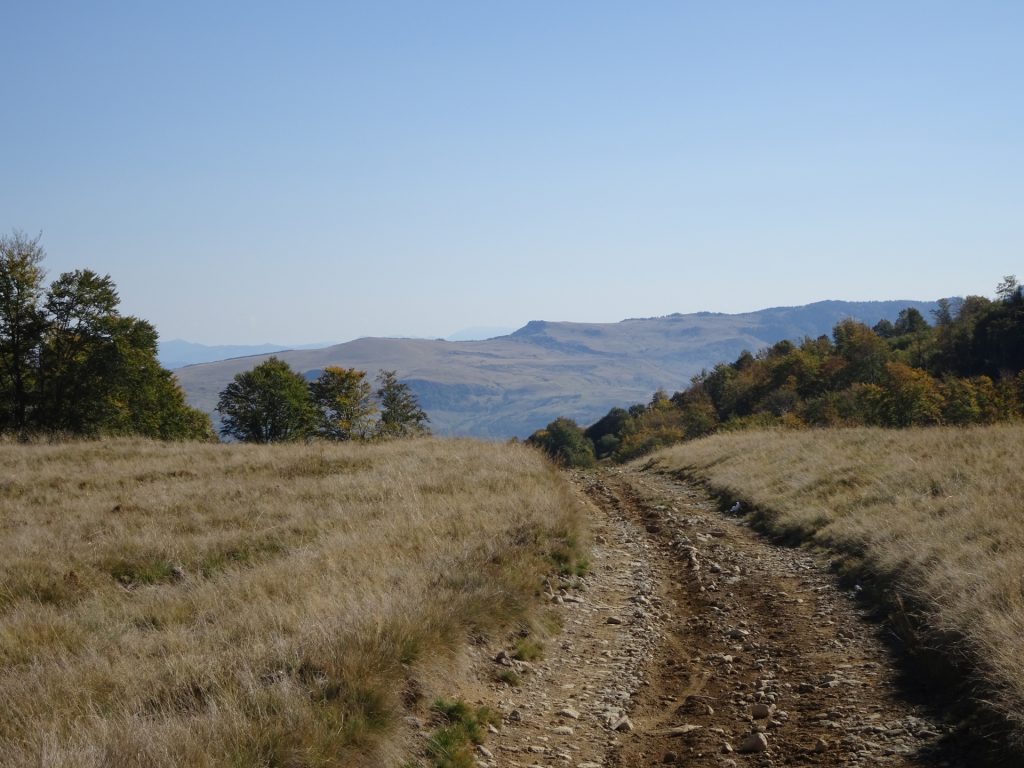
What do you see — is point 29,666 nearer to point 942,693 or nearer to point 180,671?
point 180,671

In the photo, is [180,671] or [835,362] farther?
[835,362]

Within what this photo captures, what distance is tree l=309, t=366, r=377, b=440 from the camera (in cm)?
6184

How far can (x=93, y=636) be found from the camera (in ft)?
24.3

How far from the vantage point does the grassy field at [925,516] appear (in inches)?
280

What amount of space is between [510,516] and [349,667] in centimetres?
711

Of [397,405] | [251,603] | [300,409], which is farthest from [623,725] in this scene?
[397,405]

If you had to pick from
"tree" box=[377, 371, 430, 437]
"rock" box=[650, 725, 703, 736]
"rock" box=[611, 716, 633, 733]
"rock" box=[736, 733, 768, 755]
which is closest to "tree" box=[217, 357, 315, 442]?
"tree" box=[377, 371, 430, 437]

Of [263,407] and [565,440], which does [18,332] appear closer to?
[263,407]

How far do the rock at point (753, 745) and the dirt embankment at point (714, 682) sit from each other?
0.04 ft

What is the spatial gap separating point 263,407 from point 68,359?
1784 centimetres

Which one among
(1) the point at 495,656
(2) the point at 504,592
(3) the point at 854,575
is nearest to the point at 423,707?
(1) the point at 495,656

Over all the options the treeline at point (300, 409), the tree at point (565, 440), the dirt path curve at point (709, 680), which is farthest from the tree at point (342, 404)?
the dirt path curve at point (709, 680)

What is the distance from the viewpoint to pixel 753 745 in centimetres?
629

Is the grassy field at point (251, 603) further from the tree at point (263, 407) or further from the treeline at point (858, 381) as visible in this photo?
the treeline at point (858, 381)
